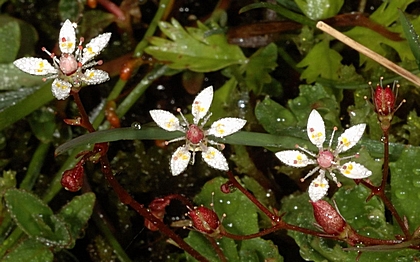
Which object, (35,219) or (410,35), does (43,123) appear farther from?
(410,35)

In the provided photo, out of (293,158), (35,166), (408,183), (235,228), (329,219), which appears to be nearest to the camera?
(329,219)

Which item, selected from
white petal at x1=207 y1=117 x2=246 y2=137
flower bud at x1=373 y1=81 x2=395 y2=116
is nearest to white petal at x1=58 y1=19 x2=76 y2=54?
white petal at x1=207 y1=117 x2=246 y2=137

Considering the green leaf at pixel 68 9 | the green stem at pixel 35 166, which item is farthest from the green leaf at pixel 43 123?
the green leaf at pixel 68 9

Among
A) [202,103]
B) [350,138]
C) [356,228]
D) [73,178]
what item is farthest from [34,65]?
[356,228]

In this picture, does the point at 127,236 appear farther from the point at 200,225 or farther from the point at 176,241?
the point at 200,225

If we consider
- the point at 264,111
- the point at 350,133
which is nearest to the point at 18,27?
the point at 264,111

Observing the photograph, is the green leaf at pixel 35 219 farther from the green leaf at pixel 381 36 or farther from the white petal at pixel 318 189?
the green leaf at pixel 381 36
